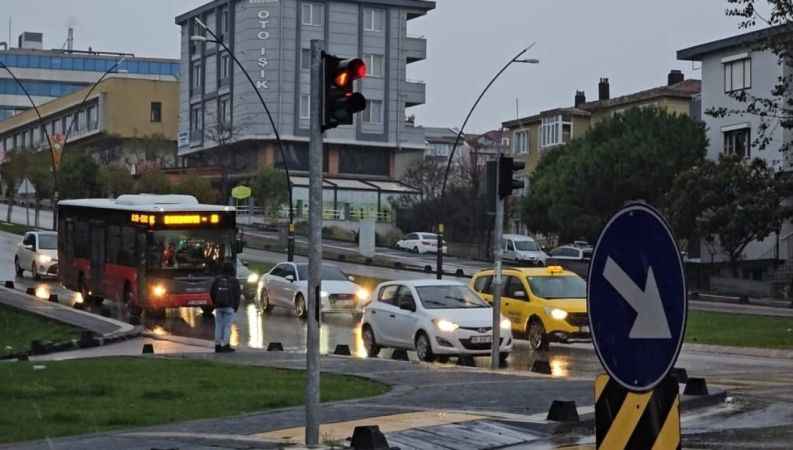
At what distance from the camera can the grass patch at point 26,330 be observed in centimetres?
3153

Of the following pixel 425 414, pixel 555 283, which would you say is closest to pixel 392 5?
pixel 555 283

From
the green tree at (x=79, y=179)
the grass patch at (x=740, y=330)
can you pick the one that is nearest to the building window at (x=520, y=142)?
the green tree at (x=79, y=179)

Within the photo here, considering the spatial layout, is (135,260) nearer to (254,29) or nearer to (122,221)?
(122,221)

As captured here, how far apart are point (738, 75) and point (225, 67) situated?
4792 centimetres

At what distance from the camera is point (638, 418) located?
21.2 ft

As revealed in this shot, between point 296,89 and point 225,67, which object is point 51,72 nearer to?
point 225,67

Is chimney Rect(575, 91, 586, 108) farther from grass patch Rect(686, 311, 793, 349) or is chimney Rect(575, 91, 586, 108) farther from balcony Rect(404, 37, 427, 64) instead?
grass patch Rect(686, 311, 793, 349)

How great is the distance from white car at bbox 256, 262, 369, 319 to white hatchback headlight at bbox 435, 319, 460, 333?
1263cm

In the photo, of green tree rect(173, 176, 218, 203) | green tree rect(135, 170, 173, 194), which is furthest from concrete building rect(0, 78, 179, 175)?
green tree rect(173, 176, 218, 203)

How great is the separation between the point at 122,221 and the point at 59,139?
47.2m

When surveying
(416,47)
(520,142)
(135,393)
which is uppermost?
(416,47)


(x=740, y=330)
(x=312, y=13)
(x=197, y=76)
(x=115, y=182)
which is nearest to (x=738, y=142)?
(x=740, y=330)

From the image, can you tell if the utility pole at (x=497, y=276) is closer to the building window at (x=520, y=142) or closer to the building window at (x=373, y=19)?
the building window at (x=520, y=142)

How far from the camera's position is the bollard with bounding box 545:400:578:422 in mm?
14305
